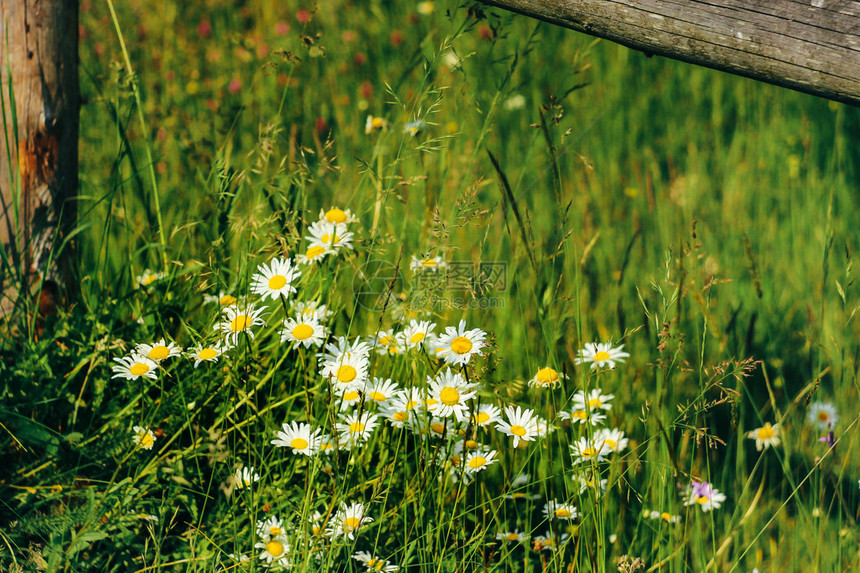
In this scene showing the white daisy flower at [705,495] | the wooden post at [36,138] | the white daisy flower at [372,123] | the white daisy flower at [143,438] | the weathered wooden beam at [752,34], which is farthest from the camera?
the white daisy flower at [372,123]

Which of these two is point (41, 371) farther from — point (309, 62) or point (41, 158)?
point (309, 62)

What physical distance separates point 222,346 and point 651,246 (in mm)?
1750

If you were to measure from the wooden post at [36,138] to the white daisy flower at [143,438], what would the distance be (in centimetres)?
55

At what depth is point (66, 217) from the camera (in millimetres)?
1915

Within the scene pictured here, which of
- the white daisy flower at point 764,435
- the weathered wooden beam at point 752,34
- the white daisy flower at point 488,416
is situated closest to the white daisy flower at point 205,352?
the white daisy flower at point 488,416

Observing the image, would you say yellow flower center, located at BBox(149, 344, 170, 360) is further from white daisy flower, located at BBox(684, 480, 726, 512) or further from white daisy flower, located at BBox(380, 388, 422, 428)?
white daisy flower, located at BBox(684, 480, 726, 512)

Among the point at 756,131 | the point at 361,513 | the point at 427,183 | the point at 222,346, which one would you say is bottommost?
the point at 361,513

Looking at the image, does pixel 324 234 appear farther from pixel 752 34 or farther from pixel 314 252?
pixel 752 34

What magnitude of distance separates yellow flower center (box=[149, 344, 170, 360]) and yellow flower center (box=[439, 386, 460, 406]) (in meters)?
0.63

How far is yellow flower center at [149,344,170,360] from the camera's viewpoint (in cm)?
148

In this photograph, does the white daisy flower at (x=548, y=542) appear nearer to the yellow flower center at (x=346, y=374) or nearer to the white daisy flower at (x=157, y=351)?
the yellow flower center at (x=346, y=374)

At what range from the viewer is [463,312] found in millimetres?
1964

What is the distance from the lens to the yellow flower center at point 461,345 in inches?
54.6

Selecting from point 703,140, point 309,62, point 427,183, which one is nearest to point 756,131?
point 703,140
